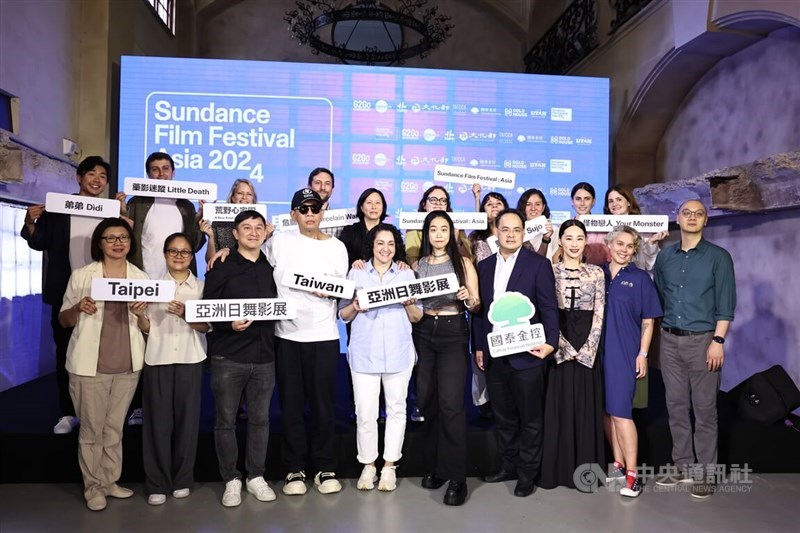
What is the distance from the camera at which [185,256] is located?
2943 millimetres

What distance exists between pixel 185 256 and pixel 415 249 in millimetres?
1336

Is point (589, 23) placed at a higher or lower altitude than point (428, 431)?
higher

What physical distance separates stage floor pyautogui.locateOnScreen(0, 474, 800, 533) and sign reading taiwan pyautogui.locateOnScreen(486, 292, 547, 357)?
0.78 m

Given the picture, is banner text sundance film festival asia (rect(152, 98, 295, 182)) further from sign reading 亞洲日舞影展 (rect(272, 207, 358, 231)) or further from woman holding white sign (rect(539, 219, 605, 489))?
woman holding white sign (rect(539, 219, 605, 489))

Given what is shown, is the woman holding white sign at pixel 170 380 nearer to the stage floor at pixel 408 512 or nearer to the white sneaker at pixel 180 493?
the white sneaker at pixel 180 493

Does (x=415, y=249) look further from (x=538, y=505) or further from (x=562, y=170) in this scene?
(x=562, y=170)

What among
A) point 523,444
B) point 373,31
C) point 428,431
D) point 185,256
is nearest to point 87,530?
point 185,256

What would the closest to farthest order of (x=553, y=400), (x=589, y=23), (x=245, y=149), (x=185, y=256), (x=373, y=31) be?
(x=185, y=256) → (x=553, y=400) → (x=245, y=149) → (x=589, y=23) → (x=373, y=31)

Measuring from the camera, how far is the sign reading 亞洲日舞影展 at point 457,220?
11.4ft

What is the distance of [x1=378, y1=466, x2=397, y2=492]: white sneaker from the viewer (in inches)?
122

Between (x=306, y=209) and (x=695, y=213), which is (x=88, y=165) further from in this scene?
(x=695, y=213)

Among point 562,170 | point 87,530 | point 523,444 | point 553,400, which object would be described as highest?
point 562,170

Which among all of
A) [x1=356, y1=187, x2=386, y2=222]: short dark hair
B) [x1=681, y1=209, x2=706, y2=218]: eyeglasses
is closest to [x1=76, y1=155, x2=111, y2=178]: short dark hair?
[x1=356, y1=187, x2=386, y2=222]: short dark hair

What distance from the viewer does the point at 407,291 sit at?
114 inches
